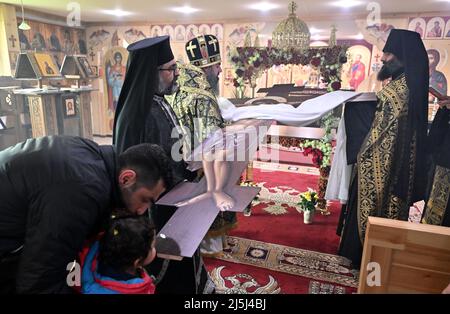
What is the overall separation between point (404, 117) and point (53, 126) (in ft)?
18.9

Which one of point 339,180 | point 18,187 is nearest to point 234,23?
point 339,180

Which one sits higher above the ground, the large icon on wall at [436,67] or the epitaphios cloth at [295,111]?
the large icon on wall at [436,67]

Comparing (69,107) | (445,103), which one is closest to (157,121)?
(445,103)

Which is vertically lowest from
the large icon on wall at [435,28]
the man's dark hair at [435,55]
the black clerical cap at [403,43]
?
the black clerical cap at [403,43]

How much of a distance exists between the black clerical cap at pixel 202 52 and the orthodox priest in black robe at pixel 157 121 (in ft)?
2.51

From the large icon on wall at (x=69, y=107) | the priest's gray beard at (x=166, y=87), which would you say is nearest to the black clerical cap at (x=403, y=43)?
the priest's gray beard at (x=166, y=87)

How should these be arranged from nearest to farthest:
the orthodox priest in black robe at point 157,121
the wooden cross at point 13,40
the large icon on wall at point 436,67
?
1. the orthodox priest in black robe at point 157,121
2. the large icon on wall at point 436,67
3. the wooden cross at point 13,40

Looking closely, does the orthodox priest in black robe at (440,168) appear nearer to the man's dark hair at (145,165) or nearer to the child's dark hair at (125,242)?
the man's dark hair at (145,165)

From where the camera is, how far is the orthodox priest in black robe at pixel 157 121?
5.78 feet

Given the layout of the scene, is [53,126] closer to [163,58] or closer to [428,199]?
[163,58]

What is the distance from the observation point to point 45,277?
3.22 ft

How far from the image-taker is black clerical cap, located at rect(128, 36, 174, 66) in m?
1.76

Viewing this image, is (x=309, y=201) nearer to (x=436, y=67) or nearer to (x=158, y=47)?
(x=158, y=47)

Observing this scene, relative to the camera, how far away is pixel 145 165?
1213mm
